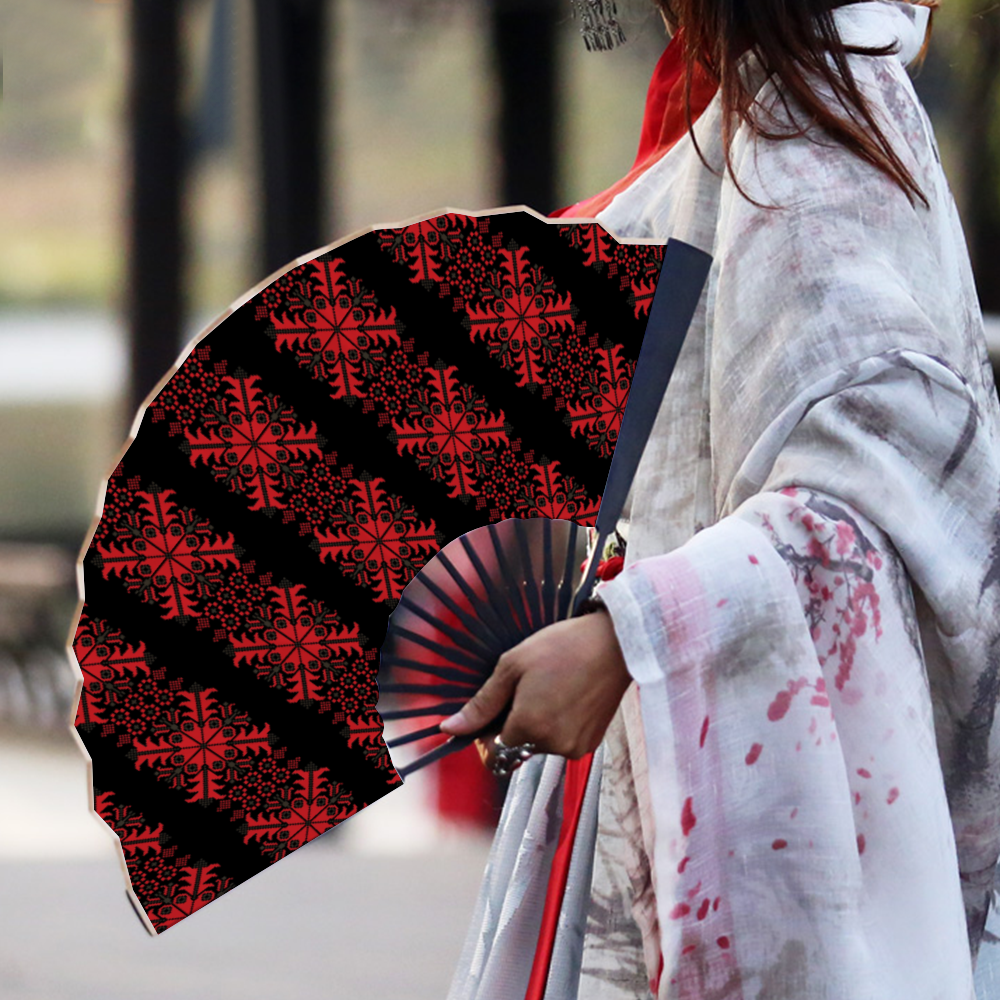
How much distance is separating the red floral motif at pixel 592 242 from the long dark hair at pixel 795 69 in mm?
133

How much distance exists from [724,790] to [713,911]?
0.10m

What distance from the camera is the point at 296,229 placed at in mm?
5152

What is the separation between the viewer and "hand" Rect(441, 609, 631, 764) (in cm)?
118

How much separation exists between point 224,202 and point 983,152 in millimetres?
2493

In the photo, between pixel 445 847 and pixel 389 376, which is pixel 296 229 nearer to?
pixel 445 847

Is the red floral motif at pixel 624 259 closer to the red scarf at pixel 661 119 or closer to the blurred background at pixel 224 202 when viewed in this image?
the red scarf at pixel 661 119

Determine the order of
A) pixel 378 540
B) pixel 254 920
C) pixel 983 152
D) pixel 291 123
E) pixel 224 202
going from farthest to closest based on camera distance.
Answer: pixel 224 202 < pixel 291 123 < pixel 983 152 < pixel 254 920 < pixel 378 540

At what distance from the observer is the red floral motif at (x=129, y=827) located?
1234 mm

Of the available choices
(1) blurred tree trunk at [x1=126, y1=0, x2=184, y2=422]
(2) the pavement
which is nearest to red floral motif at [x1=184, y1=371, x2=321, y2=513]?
(2) the pavement

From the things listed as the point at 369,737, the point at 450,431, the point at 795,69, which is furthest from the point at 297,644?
the point at 795,69

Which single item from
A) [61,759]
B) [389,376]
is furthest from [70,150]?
[389,376]

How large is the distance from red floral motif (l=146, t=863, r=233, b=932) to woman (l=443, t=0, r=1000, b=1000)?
25 cm

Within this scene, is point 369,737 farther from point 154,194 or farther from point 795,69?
point 154,194

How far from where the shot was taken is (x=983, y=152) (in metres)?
4.61
